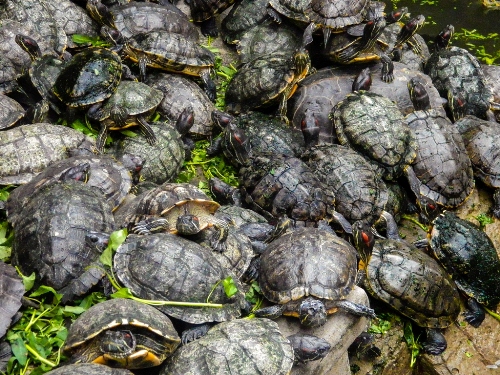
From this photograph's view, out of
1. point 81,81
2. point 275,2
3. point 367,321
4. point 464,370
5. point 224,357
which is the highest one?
point 275,2

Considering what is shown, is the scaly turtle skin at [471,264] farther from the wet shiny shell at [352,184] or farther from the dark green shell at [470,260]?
the wet shiny shell at [352,184]

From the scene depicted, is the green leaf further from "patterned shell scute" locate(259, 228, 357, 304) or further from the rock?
the rock

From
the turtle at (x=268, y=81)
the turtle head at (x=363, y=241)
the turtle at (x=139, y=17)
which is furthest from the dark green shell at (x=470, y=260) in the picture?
the turtle at (x=139, y=17)

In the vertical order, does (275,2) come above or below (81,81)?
above

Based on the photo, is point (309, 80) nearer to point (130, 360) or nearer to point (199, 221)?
point (199, 221)

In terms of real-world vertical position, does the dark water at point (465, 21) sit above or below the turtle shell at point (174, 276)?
above

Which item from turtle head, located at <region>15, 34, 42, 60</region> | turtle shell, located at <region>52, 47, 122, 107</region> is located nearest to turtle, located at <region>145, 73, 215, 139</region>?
turtle shell, located at <region>52, 47, 122, 107</region>

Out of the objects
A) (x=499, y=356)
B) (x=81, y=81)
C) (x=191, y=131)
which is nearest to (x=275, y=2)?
(x=191, y=131)
